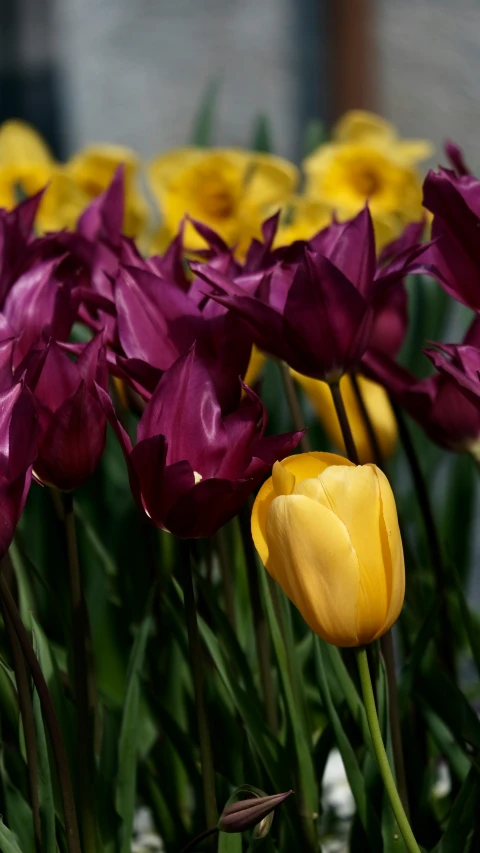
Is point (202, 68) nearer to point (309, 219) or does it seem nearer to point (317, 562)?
point (309, 219)

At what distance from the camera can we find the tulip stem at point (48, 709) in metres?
0.49

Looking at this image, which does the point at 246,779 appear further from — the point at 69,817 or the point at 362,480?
the point at 362,480

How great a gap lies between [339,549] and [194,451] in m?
0.09

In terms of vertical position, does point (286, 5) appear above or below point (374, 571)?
below

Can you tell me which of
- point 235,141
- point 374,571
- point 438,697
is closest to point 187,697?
point 438,697

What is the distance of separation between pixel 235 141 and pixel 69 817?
2565 millimetres

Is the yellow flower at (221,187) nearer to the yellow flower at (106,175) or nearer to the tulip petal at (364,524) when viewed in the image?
the yellow flower at (106,175)

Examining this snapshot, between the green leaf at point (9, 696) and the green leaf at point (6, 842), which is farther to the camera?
the green leaf at point (9, 696)

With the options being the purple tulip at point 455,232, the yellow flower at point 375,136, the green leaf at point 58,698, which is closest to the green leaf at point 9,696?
the green leaf at point 58,698

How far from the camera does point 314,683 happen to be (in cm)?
93

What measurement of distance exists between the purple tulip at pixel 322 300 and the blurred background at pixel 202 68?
83.2 inches

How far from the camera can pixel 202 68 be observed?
2885mm

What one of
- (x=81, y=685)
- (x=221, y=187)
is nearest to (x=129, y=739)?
(x=81, y=685)

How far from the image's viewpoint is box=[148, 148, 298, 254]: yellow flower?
1322mm
